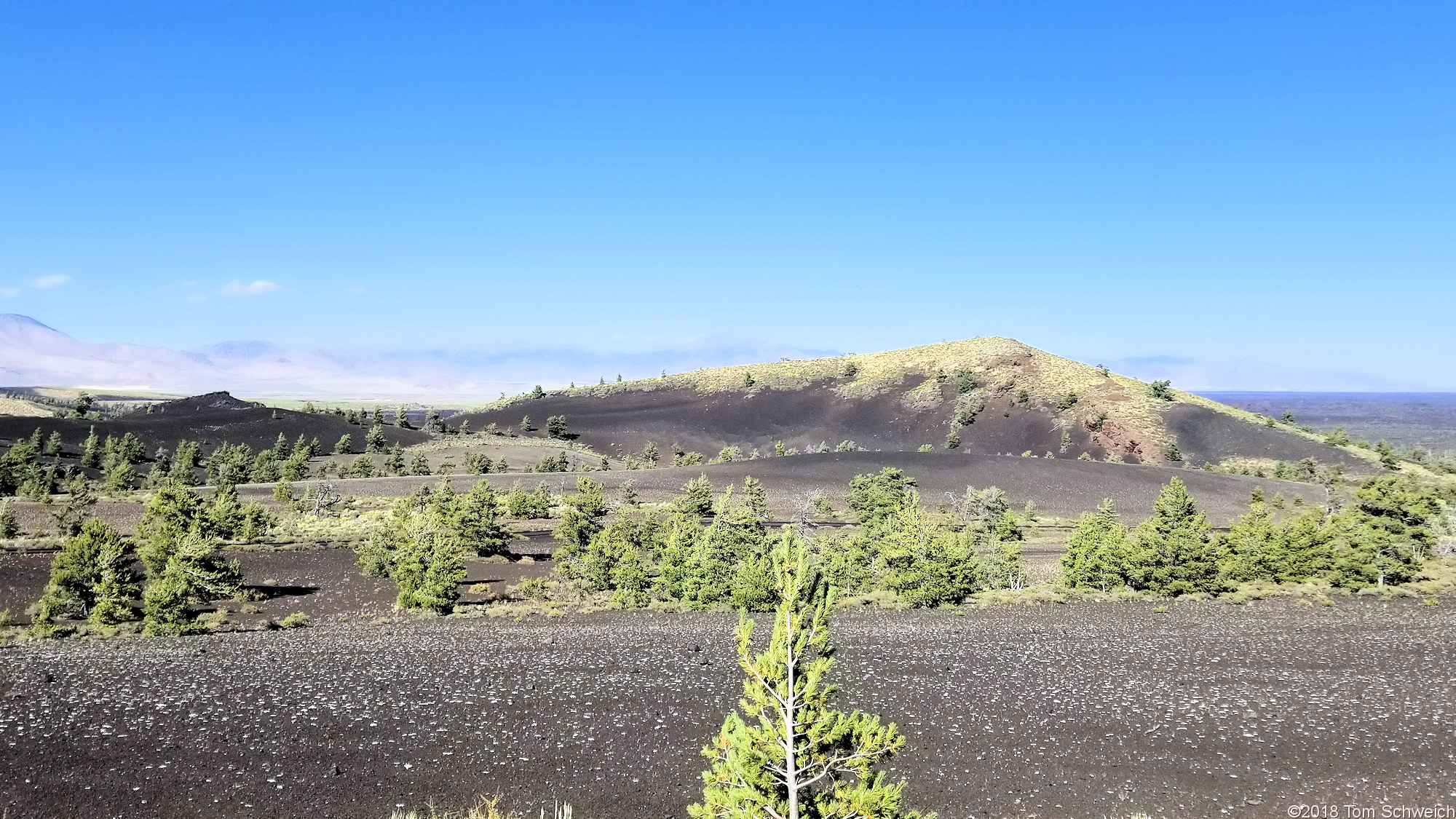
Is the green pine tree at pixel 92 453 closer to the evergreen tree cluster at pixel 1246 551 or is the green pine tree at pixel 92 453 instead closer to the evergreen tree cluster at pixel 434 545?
the evergreen tree cluster at pixel 434 545

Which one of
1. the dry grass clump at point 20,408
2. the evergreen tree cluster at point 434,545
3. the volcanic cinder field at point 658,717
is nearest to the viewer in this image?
the volcanic cinder field at point 658,717

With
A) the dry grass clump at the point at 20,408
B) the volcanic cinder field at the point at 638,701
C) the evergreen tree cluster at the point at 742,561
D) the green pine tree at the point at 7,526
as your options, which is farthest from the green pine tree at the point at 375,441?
the dry grass clump at the point at 20,408

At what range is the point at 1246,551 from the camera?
138ft

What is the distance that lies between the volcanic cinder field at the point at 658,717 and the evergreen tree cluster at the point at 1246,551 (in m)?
7.47

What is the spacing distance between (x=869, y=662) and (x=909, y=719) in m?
5.82

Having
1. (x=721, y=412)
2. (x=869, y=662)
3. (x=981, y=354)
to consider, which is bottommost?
(x=869, y=662)

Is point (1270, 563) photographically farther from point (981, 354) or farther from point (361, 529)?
point (981, 354)

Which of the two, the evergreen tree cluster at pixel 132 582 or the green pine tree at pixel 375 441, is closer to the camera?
the evergreen tree cluster at pixel 132 582

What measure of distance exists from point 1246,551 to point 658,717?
3470 centimetres

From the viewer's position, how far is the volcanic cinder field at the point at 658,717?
17.0 metres

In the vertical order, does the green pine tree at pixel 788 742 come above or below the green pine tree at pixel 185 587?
above

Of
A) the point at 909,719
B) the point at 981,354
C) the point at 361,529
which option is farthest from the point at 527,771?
the point at 981,354

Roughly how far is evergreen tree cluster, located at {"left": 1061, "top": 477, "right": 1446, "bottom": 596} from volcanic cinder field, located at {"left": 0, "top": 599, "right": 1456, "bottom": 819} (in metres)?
7.47

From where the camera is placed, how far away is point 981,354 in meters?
142
